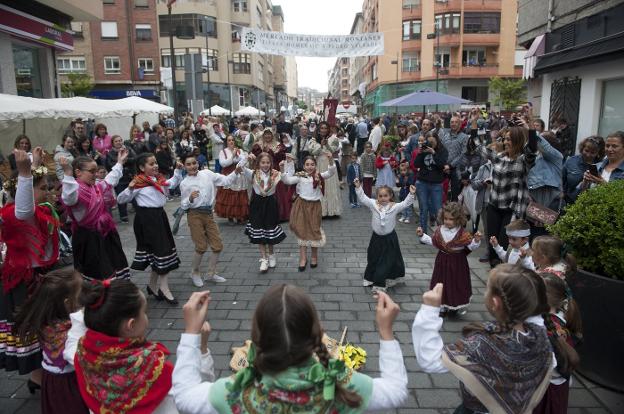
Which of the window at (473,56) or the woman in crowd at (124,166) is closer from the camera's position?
the woman in crowd at (124,166)

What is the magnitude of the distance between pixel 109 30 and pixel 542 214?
41.4 metres

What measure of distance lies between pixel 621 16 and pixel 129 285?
34.0ft

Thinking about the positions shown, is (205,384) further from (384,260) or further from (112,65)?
(112,65)

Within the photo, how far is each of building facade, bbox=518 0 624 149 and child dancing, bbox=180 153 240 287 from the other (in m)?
7.57

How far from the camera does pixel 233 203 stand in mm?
9992

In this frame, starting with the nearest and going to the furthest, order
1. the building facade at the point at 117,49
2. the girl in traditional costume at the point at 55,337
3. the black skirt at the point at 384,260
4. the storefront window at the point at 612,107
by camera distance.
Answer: the girl in traditional costume at the point at 55,337 < the black skirt at the point at 384,260 < the storefront window at the point at 612,107 < the building facade at the point at 117,49

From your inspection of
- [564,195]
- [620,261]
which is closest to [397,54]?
[564,195]

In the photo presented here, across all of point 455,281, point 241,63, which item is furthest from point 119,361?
point 241,63

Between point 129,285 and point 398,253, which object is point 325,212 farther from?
point 129,285

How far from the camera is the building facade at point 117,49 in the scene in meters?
38.3

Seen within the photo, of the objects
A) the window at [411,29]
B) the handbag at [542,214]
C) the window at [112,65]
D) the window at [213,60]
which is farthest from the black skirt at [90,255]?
the window at [411,29]

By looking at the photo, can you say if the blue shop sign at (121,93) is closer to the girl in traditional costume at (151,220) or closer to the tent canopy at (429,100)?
the tent canopy at (429,100)

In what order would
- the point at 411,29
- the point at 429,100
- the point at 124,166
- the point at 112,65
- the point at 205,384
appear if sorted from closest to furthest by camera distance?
the point at 205,384, the point at 124,166, the point at 429,100, the point at 112,65, the point at 411,29

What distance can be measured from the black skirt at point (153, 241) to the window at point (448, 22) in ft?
147
